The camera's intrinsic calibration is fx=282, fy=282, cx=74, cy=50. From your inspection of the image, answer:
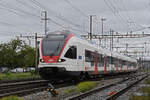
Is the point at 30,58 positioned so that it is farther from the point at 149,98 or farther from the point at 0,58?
the point at 149,98

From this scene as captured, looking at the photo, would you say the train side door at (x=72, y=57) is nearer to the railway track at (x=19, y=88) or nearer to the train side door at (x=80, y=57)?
the train side door at (x=80, y=57)

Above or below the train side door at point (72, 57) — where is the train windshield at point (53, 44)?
above

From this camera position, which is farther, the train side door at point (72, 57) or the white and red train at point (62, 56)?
the train side door at point (72, 57)

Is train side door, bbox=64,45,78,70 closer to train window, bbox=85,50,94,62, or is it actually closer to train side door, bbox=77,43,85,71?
train side door, bbox=77,43,85,71

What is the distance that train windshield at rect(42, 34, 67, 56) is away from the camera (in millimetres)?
17859

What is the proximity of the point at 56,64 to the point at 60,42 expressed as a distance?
1.56 meters

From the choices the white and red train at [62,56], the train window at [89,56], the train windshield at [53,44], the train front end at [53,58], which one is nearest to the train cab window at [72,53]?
the white and red train at [62,56]

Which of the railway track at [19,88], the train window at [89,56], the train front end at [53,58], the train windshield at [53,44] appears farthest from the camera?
the train window at [89,56]

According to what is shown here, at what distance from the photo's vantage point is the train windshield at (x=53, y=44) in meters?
17.9

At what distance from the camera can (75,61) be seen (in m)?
18.7

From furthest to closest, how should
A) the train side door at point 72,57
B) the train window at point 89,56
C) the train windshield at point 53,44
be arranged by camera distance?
the train window at point 89,56
the train side door at point 72,57
the train windshield at point 53,44

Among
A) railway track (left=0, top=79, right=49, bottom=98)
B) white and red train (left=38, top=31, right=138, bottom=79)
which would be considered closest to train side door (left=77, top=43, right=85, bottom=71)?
white and red train (left=38, top=31, right=138, bottom=79)

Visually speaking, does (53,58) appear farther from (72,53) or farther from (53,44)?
(72,53)

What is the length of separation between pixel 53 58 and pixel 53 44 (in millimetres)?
1011
